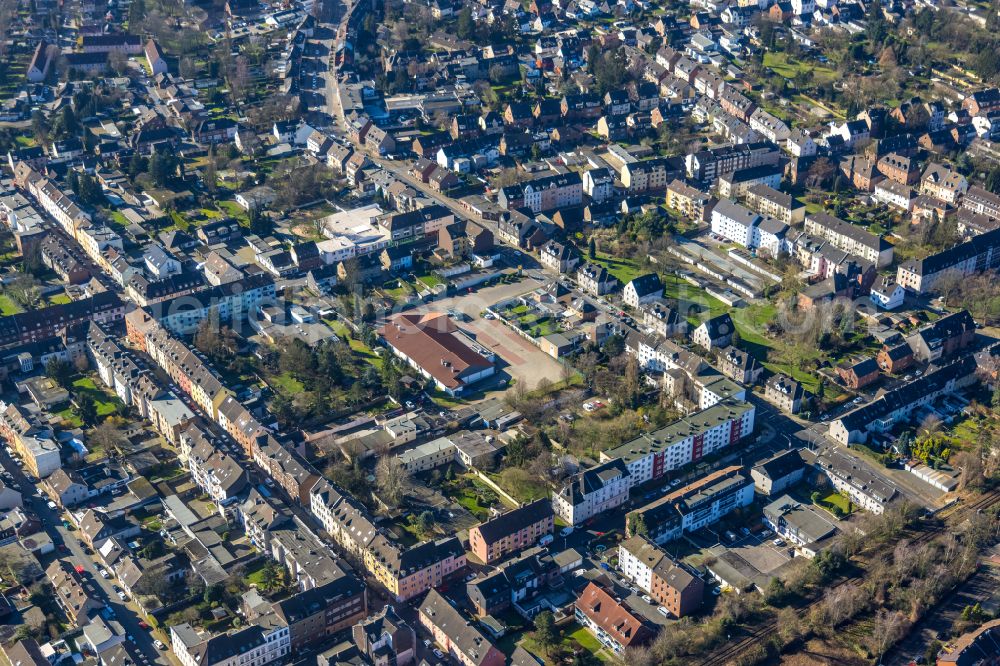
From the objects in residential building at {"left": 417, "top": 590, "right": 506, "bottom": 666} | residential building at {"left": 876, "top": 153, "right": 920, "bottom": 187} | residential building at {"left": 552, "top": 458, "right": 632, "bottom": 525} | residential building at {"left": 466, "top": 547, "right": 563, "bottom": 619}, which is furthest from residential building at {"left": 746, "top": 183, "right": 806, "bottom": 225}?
residential building at {"left": 417, "top": 590, "right": 506, "bottom": 666}

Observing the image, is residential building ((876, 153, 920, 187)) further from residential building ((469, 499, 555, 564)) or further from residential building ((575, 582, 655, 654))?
residential building ((575, 582, 655, 654))

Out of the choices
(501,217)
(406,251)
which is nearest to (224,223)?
(406,251)

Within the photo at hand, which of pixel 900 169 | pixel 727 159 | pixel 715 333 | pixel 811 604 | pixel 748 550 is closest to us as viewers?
pixel 811 604

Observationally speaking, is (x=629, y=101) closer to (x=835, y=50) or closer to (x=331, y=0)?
(x=835, y=50)

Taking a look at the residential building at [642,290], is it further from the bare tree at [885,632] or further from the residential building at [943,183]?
the bare tree at [885,632]

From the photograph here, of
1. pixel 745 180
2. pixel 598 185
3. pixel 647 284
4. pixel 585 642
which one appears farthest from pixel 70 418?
pixel 745 180

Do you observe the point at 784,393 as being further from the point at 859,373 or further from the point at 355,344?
the point at 355,344

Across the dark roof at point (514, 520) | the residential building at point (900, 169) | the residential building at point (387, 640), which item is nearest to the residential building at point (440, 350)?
the dark roof at point (514, 520)
